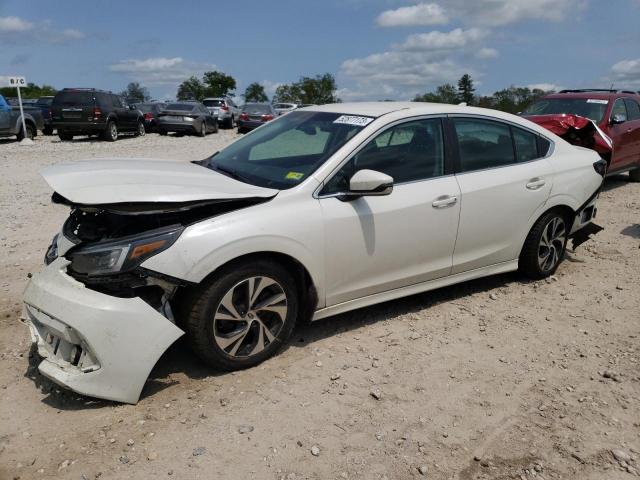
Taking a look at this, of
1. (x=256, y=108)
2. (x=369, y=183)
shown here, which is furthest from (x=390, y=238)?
(x=256, y=108)

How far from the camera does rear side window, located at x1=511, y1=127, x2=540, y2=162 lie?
187 inches

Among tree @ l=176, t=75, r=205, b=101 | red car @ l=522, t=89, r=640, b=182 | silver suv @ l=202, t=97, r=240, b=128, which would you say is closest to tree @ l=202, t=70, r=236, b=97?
tree @ l=176, t=75, r=205, b=101

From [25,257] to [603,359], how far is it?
5266 mm

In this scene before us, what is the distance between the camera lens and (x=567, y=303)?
4.72m

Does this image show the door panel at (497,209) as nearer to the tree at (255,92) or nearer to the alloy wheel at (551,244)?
the alloy wheel at (551,244)

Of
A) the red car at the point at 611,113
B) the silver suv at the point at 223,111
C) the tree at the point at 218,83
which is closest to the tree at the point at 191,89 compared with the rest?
the tree at the point at 218,83

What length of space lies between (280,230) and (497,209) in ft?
6.52

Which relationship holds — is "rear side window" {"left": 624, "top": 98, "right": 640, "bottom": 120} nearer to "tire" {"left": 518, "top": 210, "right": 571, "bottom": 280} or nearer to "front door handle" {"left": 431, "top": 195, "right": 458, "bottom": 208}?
"tire" {"left": 518, "top": 210, "right": 571, "bottom": 280}

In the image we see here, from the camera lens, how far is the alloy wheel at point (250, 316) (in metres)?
3.32

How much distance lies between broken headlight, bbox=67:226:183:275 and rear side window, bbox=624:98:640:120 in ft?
31.2

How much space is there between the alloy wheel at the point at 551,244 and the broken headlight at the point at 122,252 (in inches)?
131

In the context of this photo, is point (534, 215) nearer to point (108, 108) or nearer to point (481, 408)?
point (481, 408)

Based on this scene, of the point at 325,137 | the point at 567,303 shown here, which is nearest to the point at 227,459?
the point at 325,137

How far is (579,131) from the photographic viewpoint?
7.45m
